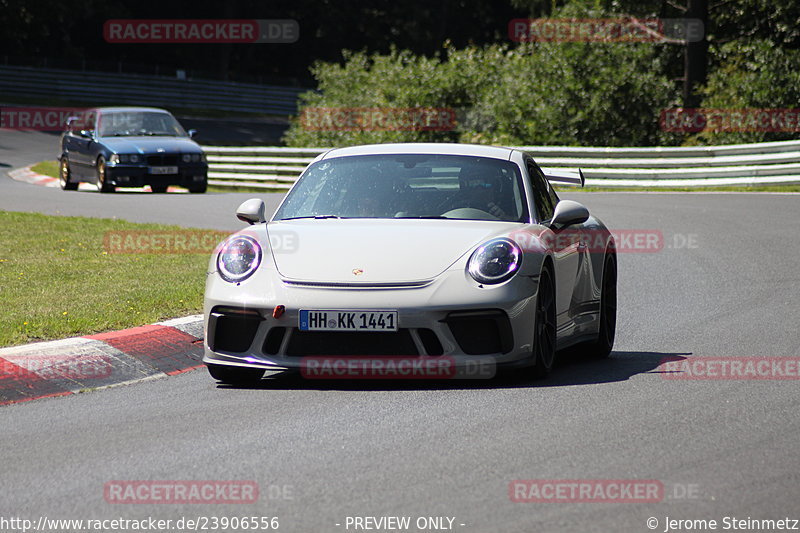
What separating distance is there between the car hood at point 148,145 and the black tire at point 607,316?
52.9ft

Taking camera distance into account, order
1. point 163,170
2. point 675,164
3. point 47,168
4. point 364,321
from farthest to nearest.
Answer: point 47,168 → point 675,164 → point 163,170 → point 364,321

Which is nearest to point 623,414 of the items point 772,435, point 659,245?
point 772,435

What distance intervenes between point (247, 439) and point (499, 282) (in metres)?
1.77

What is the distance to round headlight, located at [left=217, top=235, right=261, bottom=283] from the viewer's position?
6984 millimetres

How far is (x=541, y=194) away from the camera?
326 inches

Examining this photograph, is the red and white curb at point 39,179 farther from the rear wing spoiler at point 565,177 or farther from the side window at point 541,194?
the side window at point 541,194

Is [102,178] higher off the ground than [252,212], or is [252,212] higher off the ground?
[252,212]

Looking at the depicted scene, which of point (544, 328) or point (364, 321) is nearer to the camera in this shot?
point (364, 321)

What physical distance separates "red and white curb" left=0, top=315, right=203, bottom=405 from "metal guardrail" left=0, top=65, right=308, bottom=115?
1991 inches

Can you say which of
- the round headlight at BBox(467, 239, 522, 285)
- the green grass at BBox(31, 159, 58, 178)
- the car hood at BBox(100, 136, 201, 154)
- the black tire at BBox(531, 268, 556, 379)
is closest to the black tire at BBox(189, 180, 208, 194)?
the car hood at BBox(100, 136, 201, 154)

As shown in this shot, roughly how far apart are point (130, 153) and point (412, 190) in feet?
54.5

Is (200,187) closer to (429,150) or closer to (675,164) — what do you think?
(675,164)

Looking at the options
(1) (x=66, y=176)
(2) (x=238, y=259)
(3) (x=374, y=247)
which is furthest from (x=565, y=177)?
(1) (x=66, y=176)

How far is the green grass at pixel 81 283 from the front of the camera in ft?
27.9
